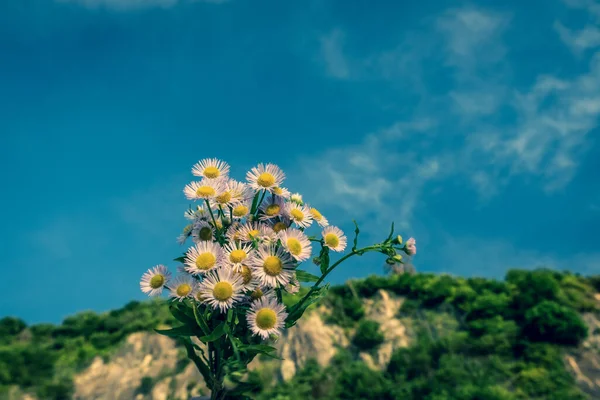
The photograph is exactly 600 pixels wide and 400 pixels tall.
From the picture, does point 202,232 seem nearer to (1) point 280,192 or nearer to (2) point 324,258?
(1) point 280,192

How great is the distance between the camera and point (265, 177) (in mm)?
2189

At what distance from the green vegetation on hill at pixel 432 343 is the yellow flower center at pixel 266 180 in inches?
281

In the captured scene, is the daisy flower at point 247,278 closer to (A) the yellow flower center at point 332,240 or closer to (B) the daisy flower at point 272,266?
(B) the daisy flower at point 272,266

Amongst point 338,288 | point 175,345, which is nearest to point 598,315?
point 338,288

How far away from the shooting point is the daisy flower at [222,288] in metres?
1.89

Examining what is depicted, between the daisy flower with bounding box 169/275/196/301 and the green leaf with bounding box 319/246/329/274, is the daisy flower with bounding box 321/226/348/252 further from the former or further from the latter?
the daisy flower with bounding box 169/275/196/301

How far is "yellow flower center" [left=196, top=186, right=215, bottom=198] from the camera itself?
2.10 meters

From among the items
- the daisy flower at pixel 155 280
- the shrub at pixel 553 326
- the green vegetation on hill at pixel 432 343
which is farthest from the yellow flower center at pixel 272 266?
the shrub at pixel 553 326

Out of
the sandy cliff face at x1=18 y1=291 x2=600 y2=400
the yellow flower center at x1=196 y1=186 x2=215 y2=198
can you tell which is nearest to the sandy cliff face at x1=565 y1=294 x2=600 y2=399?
the sandy cliff face at x1=18 y1=291 x2=600 y2=400

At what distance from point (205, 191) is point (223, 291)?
0.48m

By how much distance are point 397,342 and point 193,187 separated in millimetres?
10495

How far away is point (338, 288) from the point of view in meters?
13.9

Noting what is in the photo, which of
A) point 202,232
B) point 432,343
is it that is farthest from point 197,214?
point 432,343

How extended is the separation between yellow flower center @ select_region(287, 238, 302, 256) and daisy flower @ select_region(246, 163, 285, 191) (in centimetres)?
30
